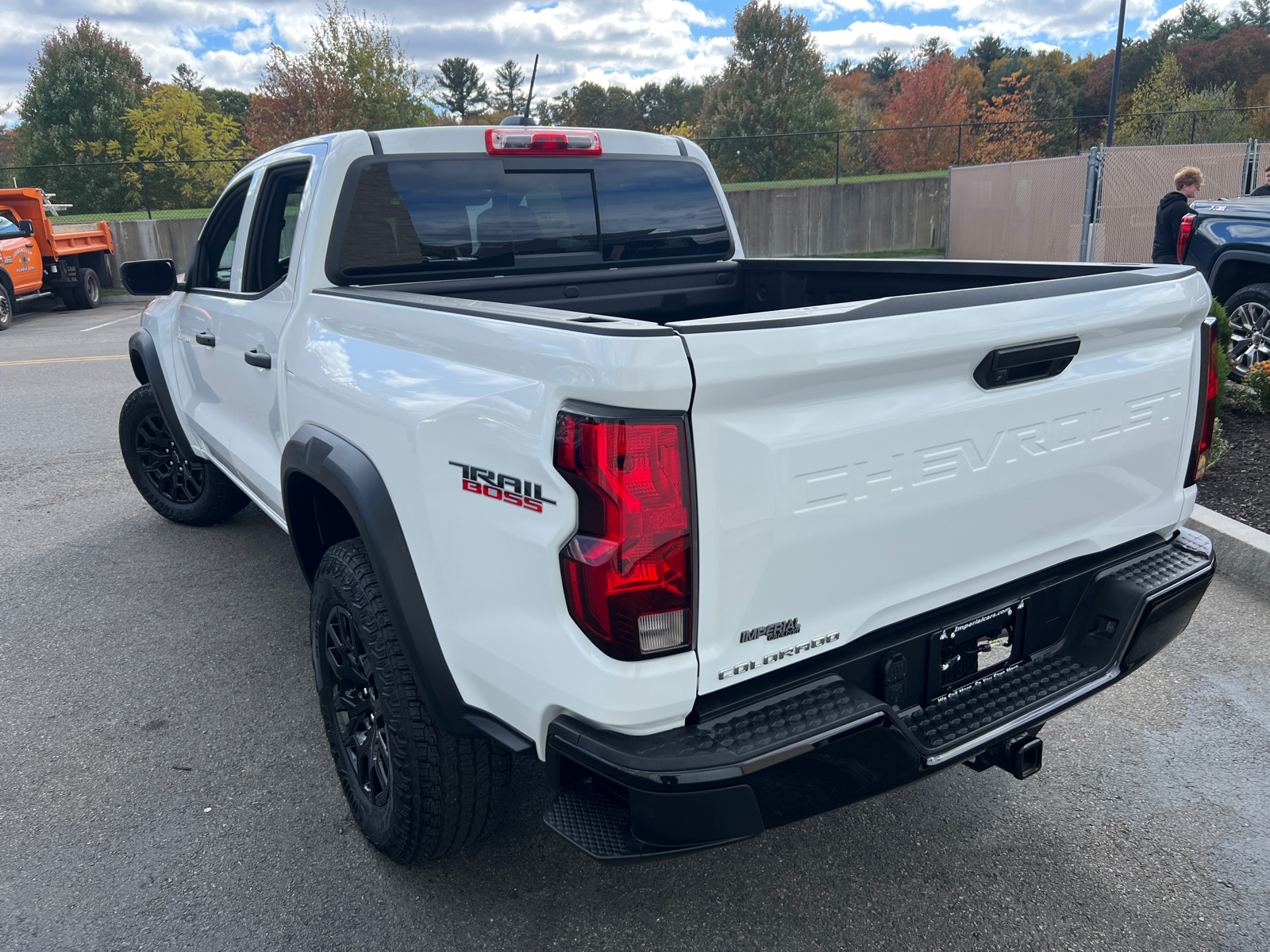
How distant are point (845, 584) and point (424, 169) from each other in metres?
2.26

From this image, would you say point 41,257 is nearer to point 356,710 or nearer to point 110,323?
point 110,323

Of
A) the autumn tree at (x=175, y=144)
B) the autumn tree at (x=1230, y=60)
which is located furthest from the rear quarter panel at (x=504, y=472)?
the autumn tree at (x=1230, y=60)

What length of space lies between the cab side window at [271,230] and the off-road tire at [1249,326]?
6888mm

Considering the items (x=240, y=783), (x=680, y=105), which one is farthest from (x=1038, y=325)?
(x=680, y=105)

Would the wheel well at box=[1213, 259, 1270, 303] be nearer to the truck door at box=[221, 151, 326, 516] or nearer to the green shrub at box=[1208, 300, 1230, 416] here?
the green shrub at box=[1208, 300, 1230, 416]

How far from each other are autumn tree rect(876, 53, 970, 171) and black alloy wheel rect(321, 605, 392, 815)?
39.1 meters

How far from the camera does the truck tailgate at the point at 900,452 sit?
1747 mm

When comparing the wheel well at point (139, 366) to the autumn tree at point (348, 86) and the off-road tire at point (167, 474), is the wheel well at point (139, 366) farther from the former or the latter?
the autumn tree at point (348, 86)

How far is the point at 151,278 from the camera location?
4.43m

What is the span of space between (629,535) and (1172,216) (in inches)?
373

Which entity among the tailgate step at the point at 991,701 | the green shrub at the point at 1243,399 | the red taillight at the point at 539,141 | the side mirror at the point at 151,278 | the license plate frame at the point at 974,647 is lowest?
the green shrub at the point at 1243,399

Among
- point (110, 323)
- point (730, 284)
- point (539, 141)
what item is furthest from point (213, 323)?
Answer: point (110, 323)

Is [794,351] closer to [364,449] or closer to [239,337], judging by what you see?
[364,449]

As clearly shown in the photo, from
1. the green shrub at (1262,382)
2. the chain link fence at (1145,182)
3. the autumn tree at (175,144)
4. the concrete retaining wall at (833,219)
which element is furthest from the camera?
the autumn tree at (175,144)
